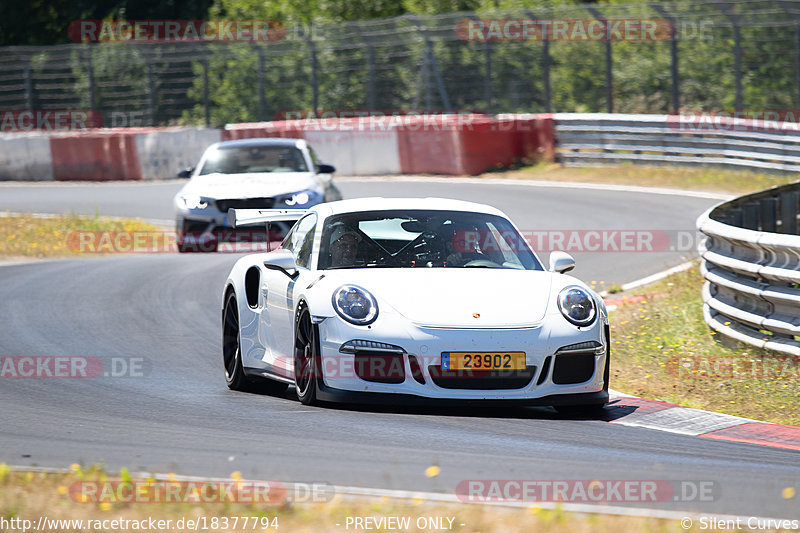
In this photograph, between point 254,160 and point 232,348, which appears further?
point 254,160

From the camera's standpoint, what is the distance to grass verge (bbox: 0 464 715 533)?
462 centimetres

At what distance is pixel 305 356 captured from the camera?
7.62m

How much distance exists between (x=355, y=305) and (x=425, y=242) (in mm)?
1114

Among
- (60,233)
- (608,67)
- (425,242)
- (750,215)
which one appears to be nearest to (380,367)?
(425,242)

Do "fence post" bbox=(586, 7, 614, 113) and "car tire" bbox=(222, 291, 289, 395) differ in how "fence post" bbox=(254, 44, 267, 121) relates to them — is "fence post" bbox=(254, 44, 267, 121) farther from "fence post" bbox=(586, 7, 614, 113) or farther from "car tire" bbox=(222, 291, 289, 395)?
"car tire" bbox=(222, 291, 289, 395)

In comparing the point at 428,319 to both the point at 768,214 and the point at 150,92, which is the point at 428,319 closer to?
the point at 768,214

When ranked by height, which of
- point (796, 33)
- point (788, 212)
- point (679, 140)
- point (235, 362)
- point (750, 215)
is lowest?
point (679, 140)

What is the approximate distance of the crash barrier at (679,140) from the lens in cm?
2323

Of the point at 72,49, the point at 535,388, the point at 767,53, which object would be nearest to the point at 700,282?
the point at 535,388

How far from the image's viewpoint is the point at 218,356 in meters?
10.3

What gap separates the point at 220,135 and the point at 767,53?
39.2ft

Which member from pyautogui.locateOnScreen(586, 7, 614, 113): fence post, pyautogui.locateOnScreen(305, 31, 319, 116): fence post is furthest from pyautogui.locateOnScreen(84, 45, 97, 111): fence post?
pyautogui.locateOnScreen(586, 7, 614, 113): fence post

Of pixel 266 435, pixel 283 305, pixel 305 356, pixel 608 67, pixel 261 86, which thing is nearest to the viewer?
pixel 266 435

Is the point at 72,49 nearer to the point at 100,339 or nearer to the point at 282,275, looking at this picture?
the point at 100,339
